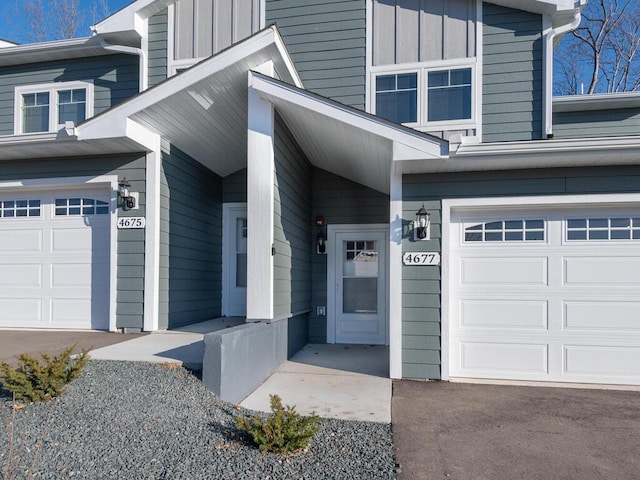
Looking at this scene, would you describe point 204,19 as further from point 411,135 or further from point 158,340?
point 158,340

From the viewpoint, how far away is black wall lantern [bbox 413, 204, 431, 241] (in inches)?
198

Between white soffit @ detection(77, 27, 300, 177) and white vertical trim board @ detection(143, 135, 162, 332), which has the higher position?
white soffit @ detection(77, 27, 300, 177)

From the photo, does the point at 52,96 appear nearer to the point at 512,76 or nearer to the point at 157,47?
the point at 157,47

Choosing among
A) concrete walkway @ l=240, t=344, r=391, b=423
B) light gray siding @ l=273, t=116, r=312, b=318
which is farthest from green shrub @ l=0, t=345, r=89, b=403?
light gray siding @ l=273, t=116, r=312, b=318

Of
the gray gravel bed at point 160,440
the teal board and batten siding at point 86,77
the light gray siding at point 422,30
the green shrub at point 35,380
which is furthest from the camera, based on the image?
the teal board and batten siding at point 86,77

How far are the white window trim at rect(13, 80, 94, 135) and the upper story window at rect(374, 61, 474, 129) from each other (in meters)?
5.11

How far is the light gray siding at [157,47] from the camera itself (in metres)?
7.24

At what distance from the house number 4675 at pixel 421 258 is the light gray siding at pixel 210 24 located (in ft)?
15.4

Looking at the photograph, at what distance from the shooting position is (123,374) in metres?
4.00

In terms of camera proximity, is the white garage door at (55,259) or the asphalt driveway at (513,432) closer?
the asphalt driveway at (513,432)

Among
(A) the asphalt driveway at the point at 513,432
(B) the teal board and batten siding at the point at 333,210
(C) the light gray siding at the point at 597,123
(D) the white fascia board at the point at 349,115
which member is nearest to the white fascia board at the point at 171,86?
(D) the white fascia board at the point at 349,115

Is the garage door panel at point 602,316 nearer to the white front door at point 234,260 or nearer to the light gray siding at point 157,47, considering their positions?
the white front door at point 234,260

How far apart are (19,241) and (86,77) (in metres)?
3.19

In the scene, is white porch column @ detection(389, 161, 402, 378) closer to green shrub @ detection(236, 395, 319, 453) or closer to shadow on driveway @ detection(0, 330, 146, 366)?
green shrub @ detection(236, 395, 319, 453)
